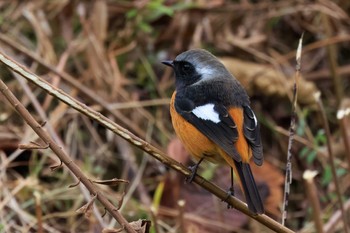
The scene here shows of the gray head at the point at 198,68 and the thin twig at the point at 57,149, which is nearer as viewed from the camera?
the thin twig at the point at 57,149

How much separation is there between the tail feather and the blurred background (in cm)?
123

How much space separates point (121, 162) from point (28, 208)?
0.93 meters

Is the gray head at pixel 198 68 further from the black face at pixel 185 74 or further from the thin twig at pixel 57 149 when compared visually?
the thin twig at pixel 57 149

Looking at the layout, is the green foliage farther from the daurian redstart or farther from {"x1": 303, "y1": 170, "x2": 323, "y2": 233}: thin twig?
{"x1": 303, "y1": 170, "x2": 323, "y2": 233}: thin twig

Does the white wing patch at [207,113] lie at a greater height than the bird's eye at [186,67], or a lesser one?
lesser

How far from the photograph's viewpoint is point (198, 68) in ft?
12.2

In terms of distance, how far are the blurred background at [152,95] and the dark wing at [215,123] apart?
0.99 meters

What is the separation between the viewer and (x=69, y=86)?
17.1 ft

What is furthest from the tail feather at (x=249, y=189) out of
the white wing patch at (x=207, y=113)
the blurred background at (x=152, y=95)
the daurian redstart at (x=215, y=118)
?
the blurred background at (x=152, y=95)

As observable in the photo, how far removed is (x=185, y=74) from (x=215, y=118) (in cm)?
56

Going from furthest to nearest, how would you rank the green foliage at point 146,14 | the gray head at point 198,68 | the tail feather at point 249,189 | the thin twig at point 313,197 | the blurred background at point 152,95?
the green foliage at point 146,14 < the blurred background at point 152,95 < the gray head at point 198,68 < the thin twig at point 313,197 < the tail feather at point 249,189

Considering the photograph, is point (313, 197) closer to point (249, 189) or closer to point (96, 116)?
point (249, 189)

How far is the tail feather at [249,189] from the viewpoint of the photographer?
2723mm

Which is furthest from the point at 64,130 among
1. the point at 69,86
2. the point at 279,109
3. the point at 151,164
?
the point at 279,109
